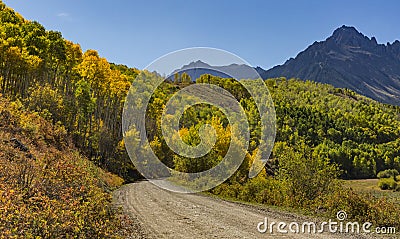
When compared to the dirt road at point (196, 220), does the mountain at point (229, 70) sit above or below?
above

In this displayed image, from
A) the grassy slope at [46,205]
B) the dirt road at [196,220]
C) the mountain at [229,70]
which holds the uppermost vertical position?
the mountain at [229,70]

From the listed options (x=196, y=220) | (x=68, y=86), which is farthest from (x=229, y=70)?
(x=68, y=86)

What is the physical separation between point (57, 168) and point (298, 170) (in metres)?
15.2

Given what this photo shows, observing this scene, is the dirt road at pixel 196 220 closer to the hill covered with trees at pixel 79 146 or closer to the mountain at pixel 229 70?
the hill covered with trees at pixel 79 146

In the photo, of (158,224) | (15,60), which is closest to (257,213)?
(158,224)

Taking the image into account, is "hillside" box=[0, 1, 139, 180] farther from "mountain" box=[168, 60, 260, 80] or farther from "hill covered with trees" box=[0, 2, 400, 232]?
"mountain" box=[168, 60, 260, 80]

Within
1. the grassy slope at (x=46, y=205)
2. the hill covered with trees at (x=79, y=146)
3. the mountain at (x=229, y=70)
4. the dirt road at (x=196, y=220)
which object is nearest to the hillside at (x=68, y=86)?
the hill covered with trees at (x=79, y=146)

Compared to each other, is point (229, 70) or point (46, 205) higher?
point (229, 70)

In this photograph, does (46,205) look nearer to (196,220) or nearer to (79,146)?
(196,220)

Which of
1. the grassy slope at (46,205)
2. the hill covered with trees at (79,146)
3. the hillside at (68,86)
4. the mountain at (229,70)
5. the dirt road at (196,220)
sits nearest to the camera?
the grassy slope at (46,205)

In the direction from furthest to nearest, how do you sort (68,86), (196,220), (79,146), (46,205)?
1. (68,86)
2. (79,146)
3. (196,220)
4. (46,205)

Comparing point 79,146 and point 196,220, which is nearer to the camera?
point 196,220

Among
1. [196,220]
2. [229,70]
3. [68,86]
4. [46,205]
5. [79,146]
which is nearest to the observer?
[46,205]

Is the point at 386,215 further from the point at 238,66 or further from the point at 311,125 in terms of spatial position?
the point at 311,125
